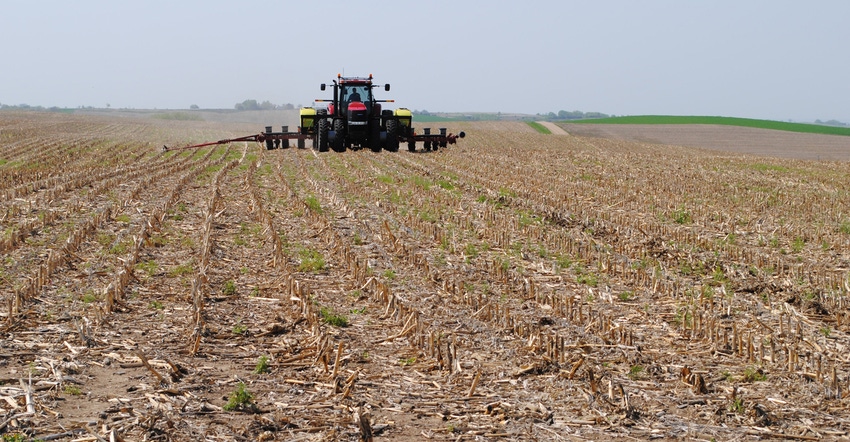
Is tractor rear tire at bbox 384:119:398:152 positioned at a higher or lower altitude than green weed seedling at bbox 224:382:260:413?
higher

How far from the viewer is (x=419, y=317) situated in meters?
8.37

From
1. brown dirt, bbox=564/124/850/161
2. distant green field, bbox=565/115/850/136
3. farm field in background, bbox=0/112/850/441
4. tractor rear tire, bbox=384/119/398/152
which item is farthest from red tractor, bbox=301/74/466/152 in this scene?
distant green field, bbox=565/115/850/136

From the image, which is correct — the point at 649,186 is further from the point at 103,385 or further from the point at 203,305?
the point at 103,385

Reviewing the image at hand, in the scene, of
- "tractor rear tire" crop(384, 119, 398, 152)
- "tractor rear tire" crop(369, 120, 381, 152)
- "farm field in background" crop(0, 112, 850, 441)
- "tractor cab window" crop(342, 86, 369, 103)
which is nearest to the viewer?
"farm field in background" crop(0, 112, 850, 441)

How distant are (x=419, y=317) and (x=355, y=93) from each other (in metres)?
22.2

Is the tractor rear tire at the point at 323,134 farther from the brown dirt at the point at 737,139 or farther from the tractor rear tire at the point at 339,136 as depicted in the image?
the brown dirt at the point at 737,139

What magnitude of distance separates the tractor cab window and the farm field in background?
12.2 m

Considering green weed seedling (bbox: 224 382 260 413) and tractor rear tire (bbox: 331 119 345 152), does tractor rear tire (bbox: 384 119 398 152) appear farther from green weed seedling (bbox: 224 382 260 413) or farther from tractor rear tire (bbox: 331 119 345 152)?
green weed seedling (bbox: 224 382 260 413)

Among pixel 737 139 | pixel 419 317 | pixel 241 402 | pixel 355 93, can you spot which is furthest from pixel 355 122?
pixel 737 139

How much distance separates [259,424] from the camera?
5730mm

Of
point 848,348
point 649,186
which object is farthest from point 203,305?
point 649,186

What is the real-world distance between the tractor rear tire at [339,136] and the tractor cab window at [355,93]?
0.85m

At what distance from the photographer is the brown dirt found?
50653 millimetres

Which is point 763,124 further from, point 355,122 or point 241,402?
point 241,402
